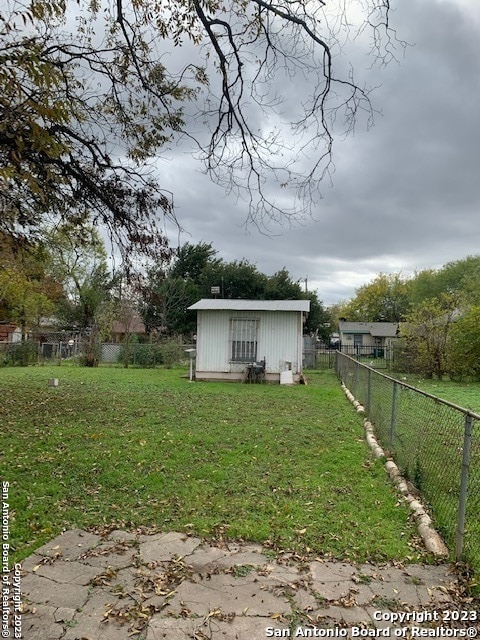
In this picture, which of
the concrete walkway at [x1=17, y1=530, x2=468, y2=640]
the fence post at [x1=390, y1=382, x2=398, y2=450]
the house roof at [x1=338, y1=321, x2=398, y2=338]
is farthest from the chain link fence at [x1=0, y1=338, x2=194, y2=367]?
the house roof at [x1=338, y1=321, x2=398, y2=338]

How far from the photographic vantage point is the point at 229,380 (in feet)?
49.0

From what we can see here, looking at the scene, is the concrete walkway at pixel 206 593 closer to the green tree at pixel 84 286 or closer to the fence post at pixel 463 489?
the fence post at pixel 463 489

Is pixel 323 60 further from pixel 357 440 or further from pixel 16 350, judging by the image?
pixel 16 350

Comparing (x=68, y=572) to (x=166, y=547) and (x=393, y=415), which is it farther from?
(x=393, y=415)

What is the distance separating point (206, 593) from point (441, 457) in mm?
3020

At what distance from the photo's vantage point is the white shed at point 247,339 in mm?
14812

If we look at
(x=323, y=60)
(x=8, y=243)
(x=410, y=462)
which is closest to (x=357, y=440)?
(x=410, y=462)

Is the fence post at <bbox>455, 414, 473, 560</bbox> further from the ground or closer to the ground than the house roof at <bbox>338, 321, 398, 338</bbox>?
closer to the ground

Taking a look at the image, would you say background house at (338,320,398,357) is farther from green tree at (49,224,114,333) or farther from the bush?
the bush

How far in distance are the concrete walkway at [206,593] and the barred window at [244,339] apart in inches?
458

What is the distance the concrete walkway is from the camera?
2.32 m

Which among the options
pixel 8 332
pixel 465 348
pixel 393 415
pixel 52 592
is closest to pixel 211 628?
pixel 52 592

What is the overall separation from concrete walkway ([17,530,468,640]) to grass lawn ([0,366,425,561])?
0.86ft

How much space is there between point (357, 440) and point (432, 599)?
4037 millimetres
